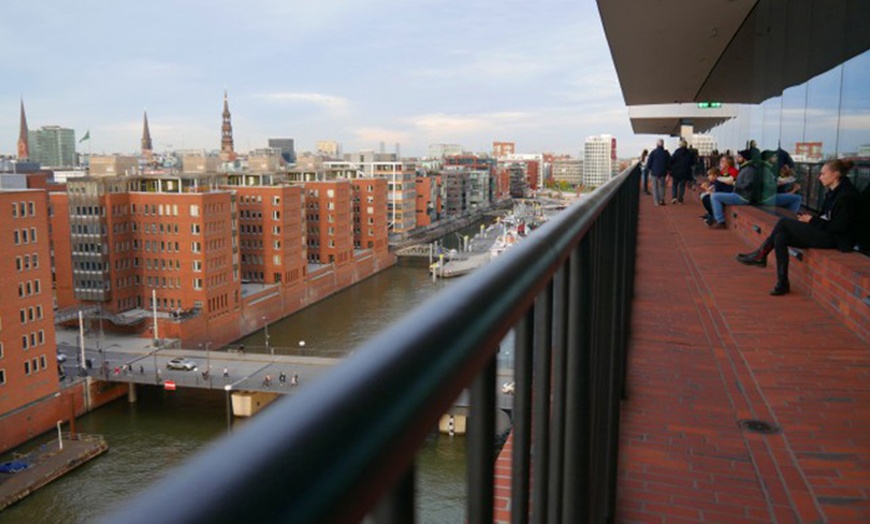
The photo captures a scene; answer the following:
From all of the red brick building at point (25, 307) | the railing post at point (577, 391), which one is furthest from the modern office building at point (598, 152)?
the railing post at point (577, 391)

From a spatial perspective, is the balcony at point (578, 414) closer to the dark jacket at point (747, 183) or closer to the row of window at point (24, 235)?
the dark jacket at point (747, 183)

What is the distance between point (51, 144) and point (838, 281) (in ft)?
414

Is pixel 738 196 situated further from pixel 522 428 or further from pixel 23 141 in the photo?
pixel 23 141

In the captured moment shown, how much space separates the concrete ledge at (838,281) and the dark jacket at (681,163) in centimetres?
867

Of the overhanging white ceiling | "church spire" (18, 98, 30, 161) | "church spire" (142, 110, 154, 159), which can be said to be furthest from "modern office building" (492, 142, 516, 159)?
the overhanging white ceiling

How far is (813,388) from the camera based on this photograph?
401 cm

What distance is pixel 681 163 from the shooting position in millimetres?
15422

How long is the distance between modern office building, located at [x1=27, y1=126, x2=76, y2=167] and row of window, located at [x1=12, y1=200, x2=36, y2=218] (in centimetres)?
9374

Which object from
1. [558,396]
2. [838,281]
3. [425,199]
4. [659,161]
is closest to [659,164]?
[659,161]

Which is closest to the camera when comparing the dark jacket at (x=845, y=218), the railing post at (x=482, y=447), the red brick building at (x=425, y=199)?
the railing post at (x=482, y=447)

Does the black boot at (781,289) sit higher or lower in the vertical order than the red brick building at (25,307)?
higher

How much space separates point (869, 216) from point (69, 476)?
2148 centimetres

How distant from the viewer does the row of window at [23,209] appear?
2572cm

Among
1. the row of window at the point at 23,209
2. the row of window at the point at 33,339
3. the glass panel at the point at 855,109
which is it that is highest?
the glass panel at the point at 855,109
